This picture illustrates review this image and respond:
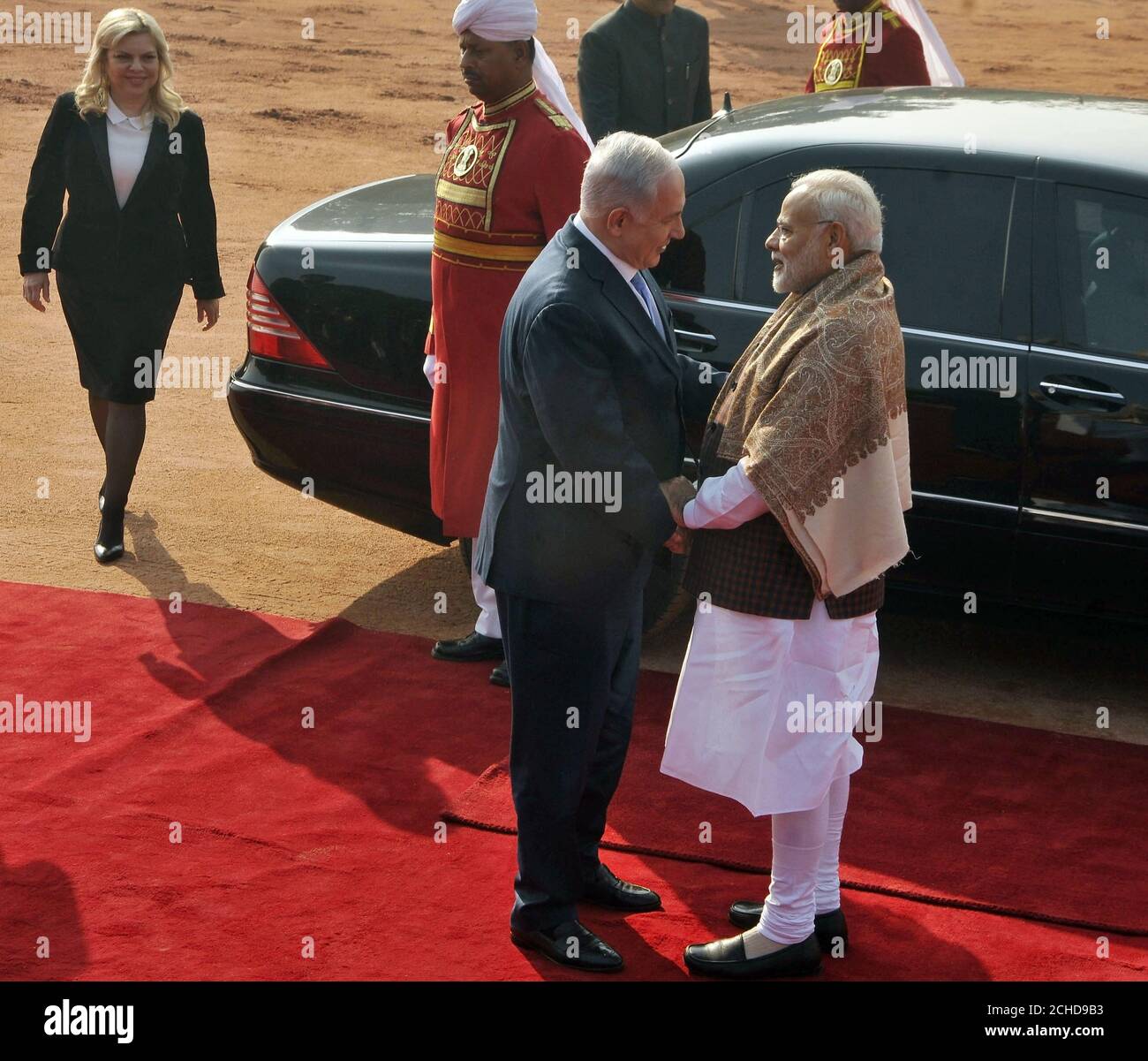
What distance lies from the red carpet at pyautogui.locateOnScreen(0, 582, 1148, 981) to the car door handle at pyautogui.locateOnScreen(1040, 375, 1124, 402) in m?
1.01

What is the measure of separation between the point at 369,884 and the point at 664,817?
0.82 metres

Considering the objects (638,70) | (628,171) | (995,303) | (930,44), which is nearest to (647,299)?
(628,171)

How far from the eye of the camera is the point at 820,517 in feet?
11.1

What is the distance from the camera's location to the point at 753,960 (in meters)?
3.63

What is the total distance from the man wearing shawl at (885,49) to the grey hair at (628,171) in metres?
3.92

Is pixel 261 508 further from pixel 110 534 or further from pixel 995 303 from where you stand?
pixel 995 303

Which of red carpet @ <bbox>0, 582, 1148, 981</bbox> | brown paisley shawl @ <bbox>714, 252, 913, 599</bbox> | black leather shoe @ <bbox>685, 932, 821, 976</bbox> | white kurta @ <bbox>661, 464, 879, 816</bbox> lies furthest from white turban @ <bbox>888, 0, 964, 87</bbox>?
black leather shoe @ <bbox>685, 932, 821, 976</bbox>

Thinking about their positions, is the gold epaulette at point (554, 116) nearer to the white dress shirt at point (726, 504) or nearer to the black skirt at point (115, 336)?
the white dress shirt at point (726, 504)

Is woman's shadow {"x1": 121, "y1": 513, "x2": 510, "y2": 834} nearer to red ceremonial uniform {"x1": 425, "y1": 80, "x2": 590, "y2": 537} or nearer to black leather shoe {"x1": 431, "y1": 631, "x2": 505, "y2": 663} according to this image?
black leather shoe {"x1": 431, "y1": 631, "x2": 505, "y2": 663}

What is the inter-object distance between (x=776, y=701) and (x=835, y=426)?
1.94 feet

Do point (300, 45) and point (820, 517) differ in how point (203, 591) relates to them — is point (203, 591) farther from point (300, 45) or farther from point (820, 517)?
A: point (300, 45)

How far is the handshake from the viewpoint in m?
3.51

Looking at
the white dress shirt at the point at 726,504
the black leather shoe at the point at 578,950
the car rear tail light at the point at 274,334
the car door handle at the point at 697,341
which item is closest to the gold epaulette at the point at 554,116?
the car door handle at the point at 697,341

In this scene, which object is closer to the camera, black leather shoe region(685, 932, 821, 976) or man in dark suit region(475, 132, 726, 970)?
man in dark suit region(475, 132, 726, 970)
